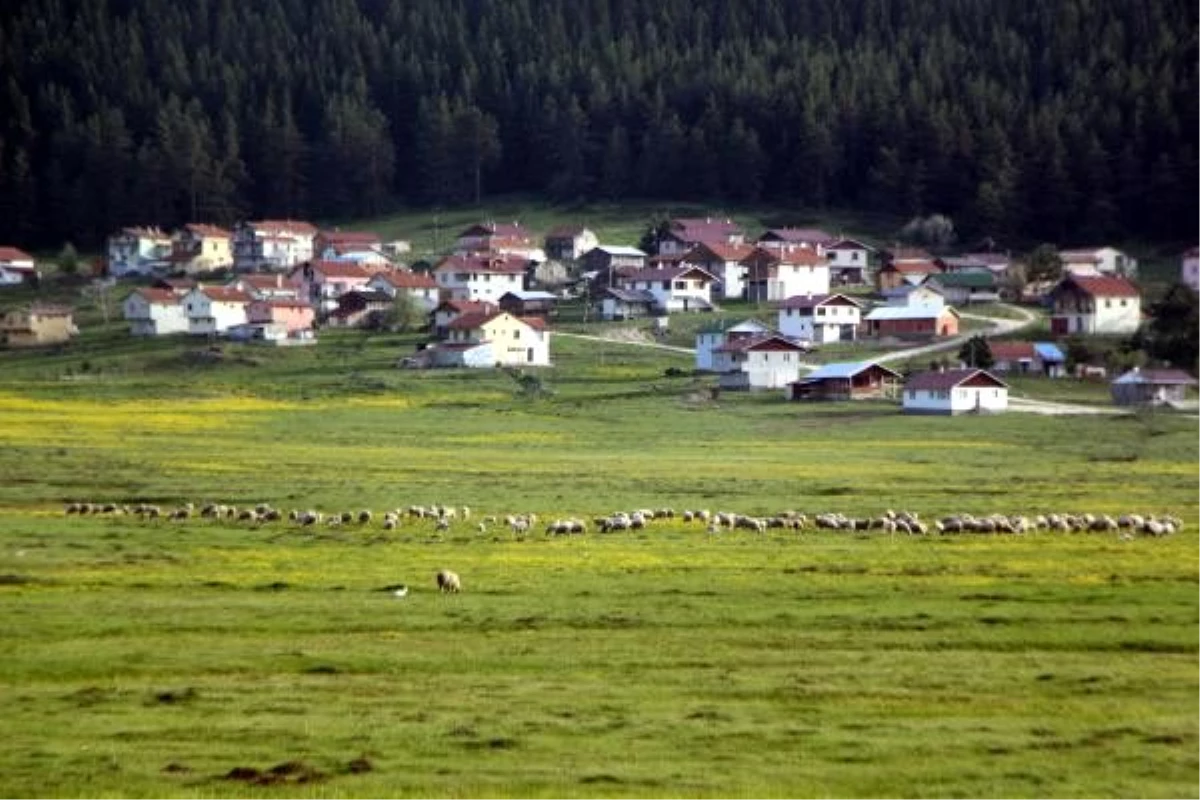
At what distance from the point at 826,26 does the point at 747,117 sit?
127 ft

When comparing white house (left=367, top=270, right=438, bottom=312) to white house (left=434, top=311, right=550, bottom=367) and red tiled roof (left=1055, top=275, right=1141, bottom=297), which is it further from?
red tiled roof (left=1055, top=275, right=1141, bottom=297)

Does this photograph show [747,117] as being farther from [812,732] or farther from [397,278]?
[812,732]

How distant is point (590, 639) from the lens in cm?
2478

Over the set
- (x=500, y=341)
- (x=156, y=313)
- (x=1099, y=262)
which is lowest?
(x=500, y=341)

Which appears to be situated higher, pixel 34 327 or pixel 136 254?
pixel 136 254

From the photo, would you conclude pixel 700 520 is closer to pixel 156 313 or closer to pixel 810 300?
pixel 810 300

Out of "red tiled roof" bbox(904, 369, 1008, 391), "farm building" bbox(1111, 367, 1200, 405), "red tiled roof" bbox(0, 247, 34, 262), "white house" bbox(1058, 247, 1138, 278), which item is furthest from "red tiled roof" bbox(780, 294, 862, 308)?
"red tiled roof" bbox(0, 247, 34, 262)

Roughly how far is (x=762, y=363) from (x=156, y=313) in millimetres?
43510

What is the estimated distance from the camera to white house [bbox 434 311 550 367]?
9744 centimetres

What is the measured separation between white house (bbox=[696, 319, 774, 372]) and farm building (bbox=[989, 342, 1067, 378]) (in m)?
12.9

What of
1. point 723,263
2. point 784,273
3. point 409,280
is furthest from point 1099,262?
point 409,280

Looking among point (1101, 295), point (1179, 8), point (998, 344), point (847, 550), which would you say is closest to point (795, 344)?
point (998, 344)

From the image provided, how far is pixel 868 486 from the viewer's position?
4934cm

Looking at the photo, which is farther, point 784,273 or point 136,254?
point 136,254
